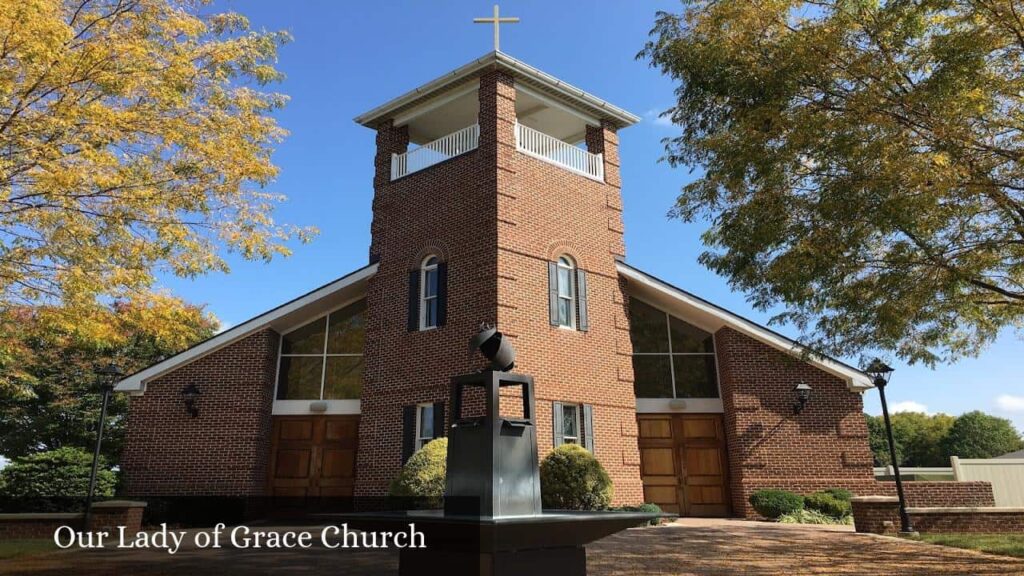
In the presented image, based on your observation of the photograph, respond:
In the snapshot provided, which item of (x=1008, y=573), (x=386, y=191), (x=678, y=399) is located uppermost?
(x=386, y=191)

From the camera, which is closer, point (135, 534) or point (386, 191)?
point (135, 534)

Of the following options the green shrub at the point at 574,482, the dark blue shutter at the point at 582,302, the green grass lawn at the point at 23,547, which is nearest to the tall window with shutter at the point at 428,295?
the dark blue shutter at the point at 582,302

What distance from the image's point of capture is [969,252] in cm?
949

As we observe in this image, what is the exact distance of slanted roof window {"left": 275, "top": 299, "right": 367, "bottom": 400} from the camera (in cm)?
1775

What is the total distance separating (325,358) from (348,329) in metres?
0.99

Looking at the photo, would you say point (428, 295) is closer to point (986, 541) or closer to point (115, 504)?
point (115, 504)

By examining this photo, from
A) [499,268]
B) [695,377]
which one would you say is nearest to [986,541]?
[695,377]

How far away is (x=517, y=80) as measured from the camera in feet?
55.0

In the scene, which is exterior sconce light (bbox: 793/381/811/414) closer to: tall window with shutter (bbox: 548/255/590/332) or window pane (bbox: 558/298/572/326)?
tall window with shutter (bbox: 548/255/590/332)

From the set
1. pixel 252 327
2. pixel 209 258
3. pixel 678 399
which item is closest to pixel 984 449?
pixel 678 399

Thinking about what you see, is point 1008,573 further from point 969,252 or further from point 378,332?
point 378,332

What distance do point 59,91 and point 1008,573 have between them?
13.3m

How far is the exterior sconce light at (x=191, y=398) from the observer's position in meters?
16.6

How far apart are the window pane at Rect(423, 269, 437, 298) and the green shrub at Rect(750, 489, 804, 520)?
9041 mm
